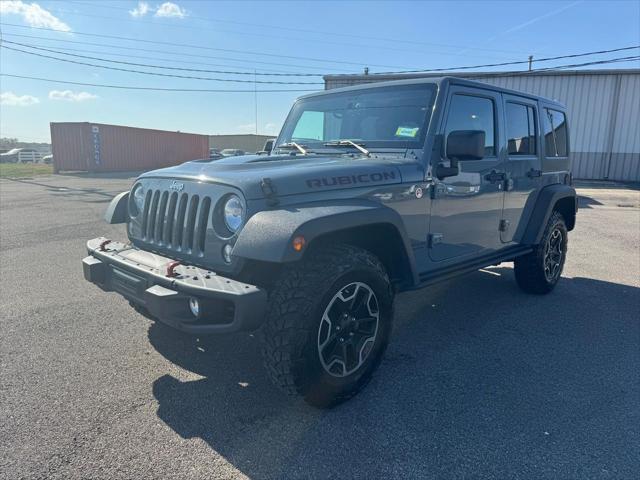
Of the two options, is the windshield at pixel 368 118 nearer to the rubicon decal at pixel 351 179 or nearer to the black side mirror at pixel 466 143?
the black side mirror at pixel 466 143

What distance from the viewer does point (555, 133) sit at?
204 inches

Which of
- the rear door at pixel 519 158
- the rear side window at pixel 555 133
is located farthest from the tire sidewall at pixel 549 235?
the rear side window at pixel 555 133

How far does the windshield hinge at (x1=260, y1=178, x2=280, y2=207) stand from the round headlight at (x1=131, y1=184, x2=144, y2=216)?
1261 mm

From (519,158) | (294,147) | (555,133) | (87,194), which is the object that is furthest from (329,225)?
(87,194)

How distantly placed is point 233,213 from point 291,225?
0.45 metres

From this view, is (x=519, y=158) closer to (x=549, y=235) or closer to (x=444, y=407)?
(x=549, y=235)

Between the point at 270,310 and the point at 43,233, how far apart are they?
7056 mm

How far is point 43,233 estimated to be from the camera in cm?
795

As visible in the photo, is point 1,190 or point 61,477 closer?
point 61,477

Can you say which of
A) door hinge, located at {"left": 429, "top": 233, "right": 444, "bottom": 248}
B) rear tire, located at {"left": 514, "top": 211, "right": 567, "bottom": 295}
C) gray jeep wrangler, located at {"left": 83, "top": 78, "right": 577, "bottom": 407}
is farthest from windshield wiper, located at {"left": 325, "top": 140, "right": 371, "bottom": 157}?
rear tire, located at {"left": 514, "top": 211, "right": 567, "bottom": 295}

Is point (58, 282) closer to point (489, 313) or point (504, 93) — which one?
point (489, 313)

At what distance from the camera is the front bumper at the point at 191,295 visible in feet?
7.71

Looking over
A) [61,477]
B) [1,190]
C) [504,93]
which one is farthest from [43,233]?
[1,190]

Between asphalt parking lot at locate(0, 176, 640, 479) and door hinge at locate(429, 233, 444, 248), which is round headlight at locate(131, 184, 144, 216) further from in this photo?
door hinge at locate(429, 233, 444, 248)
